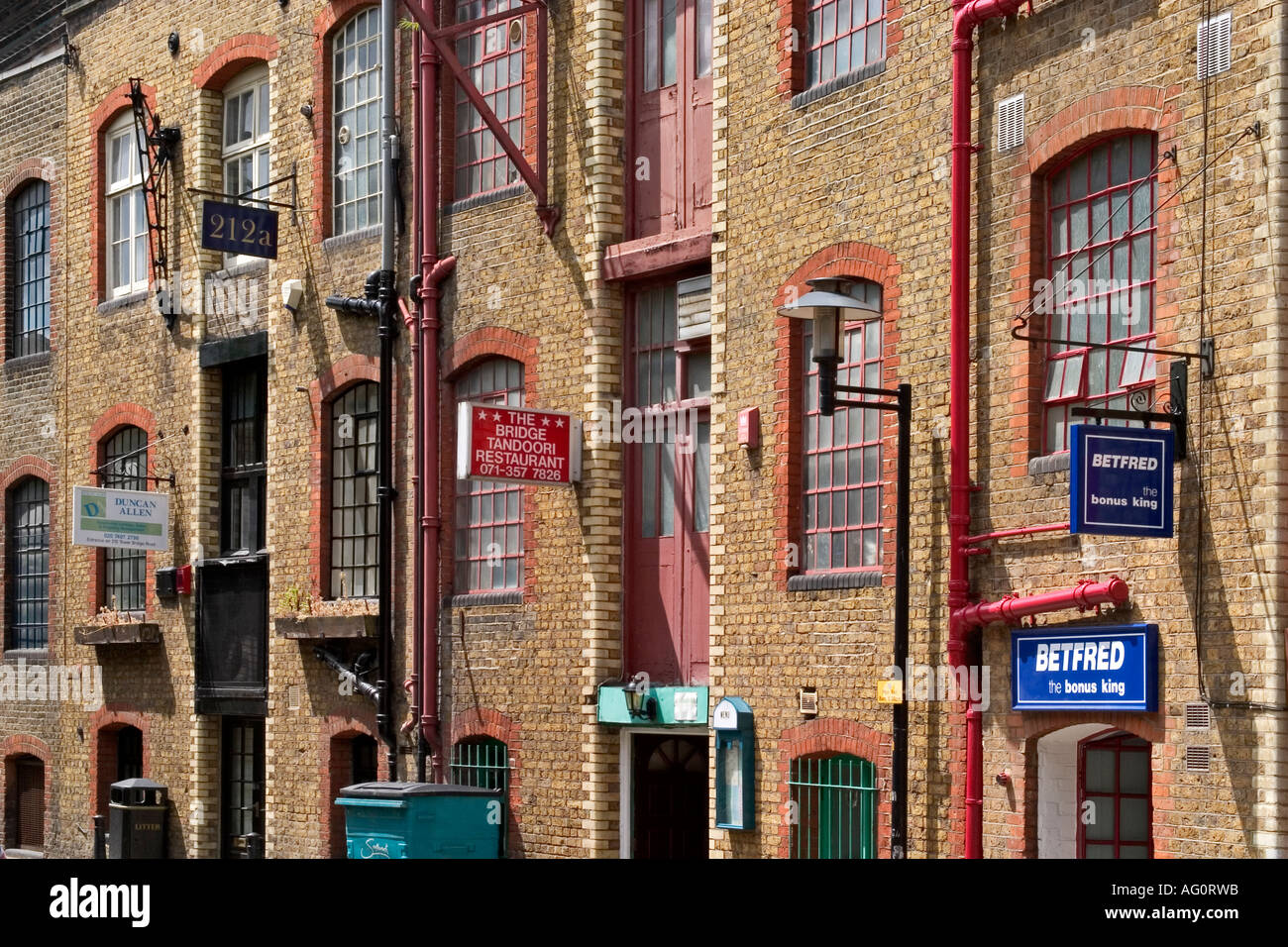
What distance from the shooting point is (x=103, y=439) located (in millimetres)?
25500

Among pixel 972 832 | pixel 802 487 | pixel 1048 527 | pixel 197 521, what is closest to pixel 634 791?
pixel 802 487

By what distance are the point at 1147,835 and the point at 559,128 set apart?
862 centimetres

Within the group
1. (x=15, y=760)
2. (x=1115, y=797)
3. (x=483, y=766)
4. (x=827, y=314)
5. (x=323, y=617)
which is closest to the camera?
(x=1115, y=797)

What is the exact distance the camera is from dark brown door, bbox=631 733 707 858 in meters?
17.7

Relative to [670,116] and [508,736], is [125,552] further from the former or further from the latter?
[670,116]

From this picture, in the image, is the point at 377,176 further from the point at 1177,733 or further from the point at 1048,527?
the point at 1177,733

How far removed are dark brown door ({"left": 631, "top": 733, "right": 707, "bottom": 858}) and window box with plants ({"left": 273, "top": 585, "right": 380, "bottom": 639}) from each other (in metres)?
3.68

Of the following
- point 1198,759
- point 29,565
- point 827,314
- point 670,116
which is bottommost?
point 1198,759

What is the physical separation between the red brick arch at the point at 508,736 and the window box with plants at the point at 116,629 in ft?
20.3

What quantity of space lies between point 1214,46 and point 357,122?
442 inches

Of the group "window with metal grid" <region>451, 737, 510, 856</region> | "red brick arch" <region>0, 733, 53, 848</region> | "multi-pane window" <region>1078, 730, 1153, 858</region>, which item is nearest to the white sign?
"red brick arch" <region>0, 733, 53, 848</region>

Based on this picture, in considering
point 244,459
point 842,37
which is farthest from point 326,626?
point 842,37

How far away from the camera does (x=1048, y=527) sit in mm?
→ 13172

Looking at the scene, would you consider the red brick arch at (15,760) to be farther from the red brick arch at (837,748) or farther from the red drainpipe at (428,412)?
the red brick arch at (837,748)
